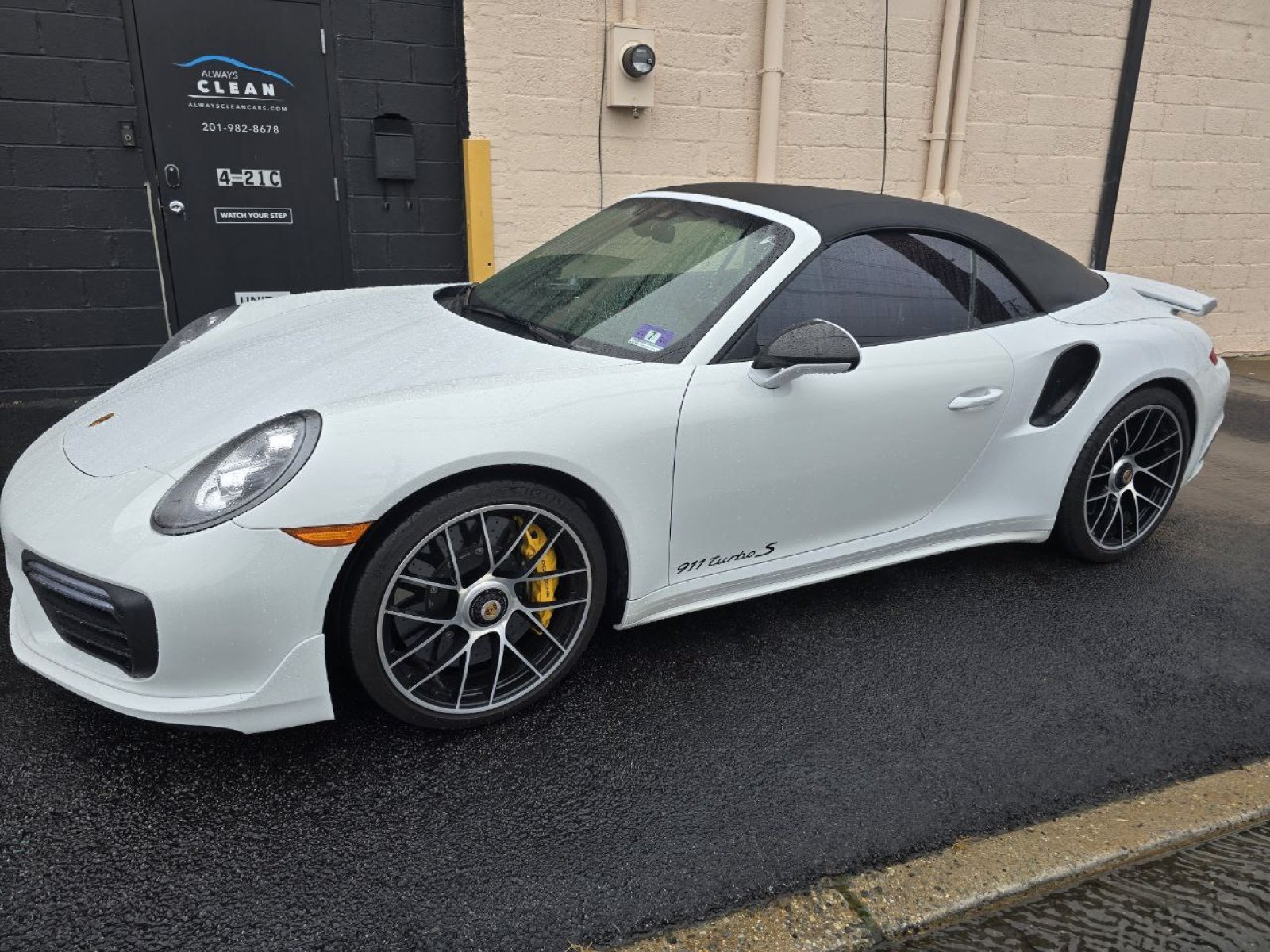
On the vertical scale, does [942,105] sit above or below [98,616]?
above

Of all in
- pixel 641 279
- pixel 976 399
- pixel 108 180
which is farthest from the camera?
pixel 108 180

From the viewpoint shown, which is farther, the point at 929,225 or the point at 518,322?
the point at 929,225

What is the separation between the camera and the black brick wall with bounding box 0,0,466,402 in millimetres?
5254

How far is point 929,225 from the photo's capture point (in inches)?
128

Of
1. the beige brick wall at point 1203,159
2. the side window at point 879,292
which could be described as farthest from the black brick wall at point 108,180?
the beige brick wall at point 1203,159

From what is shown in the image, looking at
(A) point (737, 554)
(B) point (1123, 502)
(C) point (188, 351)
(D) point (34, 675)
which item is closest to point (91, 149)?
(C) point (188, 351)

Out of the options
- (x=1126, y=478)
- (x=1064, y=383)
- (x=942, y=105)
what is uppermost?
(x=942, y=105)

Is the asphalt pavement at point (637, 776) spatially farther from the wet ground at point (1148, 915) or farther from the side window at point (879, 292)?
the side window at point (879, 292)

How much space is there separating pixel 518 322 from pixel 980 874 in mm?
2016

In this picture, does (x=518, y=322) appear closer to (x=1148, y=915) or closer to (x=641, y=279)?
(x=641, y=279)

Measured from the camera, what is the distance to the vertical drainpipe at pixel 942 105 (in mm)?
6691

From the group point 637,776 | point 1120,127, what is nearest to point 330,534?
point 637,776

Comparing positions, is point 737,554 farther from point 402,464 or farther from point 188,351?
point 188,351

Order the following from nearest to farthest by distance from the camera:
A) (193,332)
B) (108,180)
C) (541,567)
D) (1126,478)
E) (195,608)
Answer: (195,608)
(541,567)
(193,332)
(1126,478)
(108,180)
